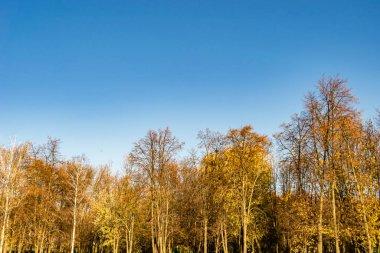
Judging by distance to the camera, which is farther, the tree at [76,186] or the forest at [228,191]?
the tree at [76,186]

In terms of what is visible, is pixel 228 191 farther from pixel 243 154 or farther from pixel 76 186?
pixel 76 186

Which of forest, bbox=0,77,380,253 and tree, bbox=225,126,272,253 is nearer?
forest, bbox=0,77,380,253

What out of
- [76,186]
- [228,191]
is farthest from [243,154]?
[76,186]

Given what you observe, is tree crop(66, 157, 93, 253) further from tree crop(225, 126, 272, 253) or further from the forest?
tree crop(225, 126, 272, 253)

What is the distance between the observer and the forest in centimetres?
2344

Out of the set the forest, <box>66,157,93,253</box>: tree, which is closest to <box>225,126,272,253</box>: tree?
the forest

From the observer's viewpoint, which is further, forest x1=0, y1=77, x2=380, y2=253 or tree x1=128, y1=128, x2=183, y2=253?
tree x1=128, y1=128, x2=183, y2=253

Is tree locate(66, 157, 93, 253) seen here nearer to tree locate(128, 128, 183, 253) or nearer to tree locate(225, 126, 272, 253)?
tree locate(128, 128, 183, 253)

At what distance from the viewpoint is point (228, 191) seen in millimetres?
35656

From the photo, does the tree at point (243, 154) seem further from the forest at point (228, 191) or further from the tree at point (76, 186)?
the tree at point (76, 186)

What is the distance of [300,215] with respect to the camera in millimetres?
24047

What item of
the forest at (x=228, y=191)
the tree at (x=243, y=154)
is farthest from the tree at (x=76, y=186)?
the tree at (x=243, y=154)

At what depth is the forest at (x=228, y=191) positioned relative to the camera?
76.9 feet

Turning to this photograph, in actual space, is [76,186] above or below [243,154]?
below
